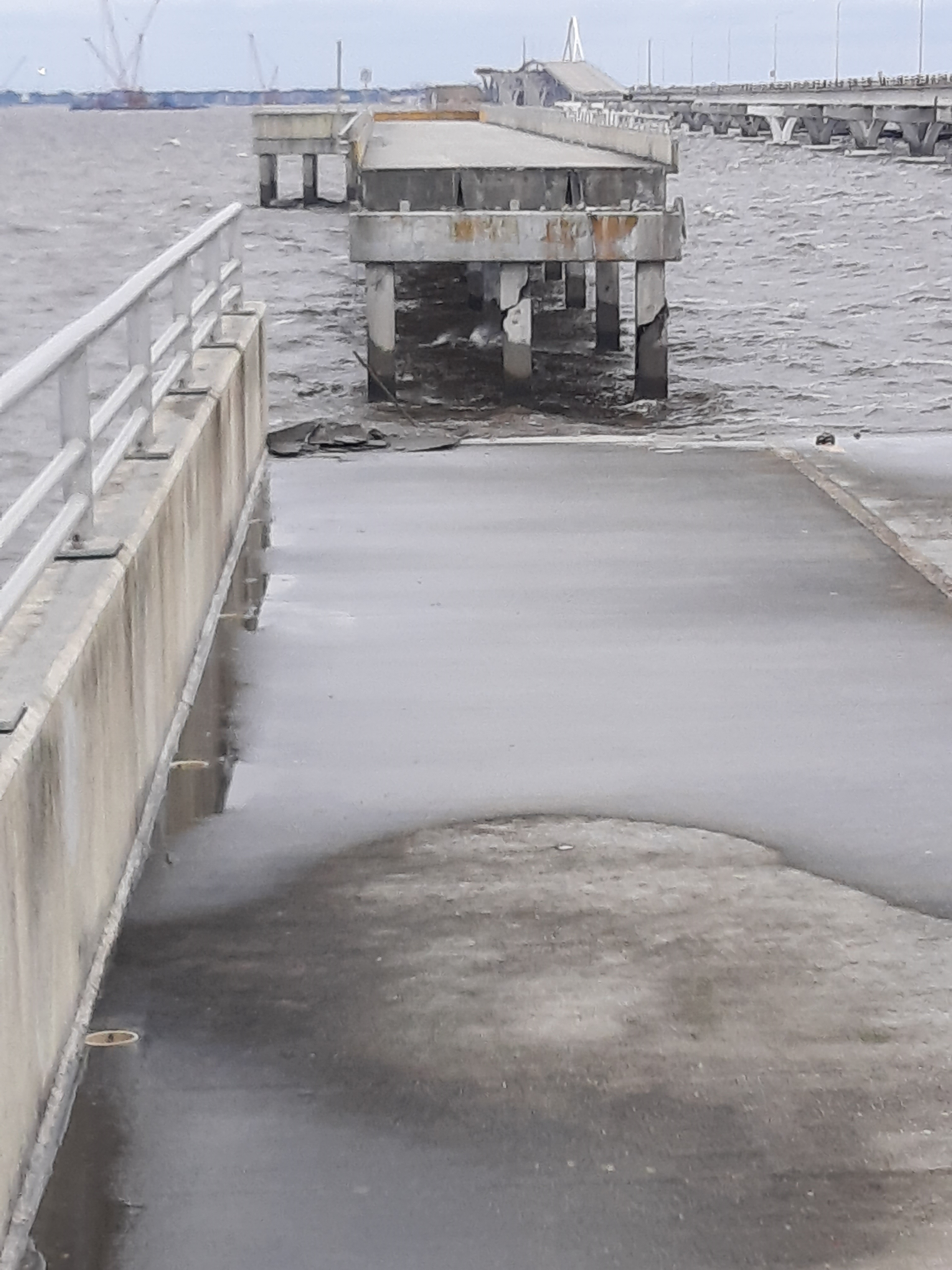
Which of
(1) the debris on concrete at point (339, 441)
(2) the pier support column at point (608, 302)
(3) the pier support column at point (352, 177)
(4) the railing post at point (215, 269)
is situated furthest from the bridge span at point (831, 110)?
(4) the railing post at point (215, 269)

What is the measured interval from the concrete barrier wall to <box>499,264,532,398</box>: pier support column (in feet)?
54.4

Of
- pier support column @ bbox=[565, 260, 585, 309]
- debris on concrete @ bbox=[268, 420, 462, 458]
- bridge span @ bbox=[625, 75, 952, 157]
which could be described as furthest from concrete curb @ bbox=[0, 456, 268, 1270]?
bridge span @ bbox=[625, 75, 952, 157]

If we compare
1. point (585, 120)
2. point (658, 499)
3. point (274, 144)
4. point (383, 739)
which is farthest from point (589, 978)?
point (274, 144)

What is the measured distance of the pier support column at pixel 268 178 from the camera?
74250mm

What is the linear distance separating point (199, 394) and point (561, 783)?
11.1ft

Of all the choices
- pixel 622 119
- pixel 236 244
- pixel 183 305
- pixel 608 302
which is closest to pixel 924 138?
pixel 622 119

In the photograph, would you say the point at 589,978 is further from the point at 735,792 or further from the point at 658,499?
the point at 658,499

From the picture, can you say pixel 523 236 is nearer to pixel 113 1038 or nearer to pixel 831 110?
pixel 113 1038

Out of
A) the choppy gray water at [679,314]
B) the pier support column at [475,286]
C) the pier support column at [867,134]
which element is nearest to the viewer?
the choppy gray water at [679,314]

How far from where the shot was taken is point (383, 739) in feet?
21.6

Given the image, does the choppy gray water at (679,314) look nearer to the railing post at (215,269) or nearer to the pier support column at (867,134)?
the railing post at (215,269)

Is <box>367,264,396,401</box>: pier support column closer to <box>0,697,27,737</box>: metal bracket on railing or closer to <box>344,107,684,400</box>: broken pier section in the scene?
<box>344,107,684,400</box>: broken pier section

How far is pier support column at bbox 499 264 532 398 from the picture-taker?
24.0m

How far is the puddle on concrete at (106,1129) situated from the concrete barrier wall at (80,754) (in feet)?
0.18
